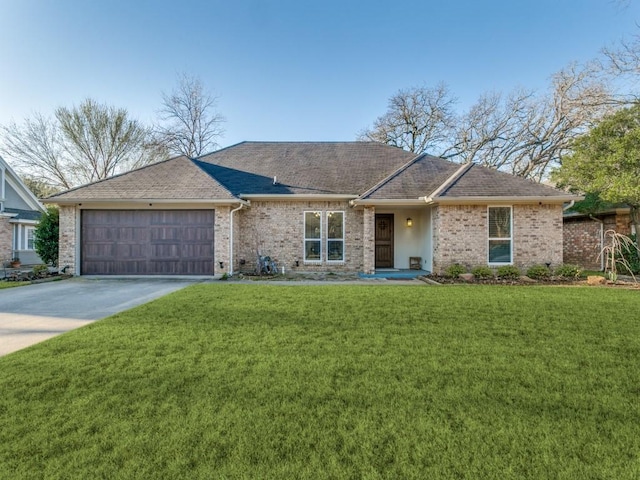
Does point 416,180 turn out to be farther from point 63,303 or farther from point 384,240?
point 63,303

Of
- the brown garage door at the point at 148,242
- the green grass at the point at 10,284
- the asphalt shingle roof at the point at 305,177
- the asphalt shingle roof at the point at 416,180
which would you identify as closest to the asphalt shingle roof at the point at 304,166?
the asphalt shingle roof at the point at 305,177

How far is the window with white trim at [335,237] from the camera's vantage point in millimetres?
12273

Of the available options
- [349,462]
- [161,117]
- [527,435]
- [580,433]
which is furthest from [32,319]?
[161,117]

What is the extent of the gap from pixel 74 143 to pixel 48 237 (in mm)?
13661

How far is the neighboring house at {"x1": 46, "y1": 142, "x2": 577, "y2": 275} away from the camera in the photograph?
10812 millimetres

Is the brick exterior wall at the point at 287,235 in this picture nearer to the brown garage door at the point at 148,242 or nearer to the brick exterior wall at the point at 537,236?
the brown garage door at the point at 148,242

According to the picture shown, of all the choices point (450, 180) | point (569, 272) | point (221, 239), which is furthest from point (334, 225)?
point (569, 272)

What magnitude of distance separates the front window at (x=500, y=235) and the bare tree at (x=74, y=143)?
926 inches

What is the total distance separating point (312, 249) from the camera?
12.3m

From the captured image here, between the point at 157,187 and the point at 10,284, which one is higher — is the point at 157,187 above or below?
above

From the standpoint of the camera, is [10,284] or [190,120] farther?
[190,120]

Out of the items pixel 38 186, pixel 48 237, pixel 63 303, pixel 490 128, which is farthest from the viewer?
pixel 490 128

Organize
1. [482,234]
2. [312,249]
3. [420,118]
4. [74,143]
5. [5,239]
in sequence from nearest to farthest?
[482,234] → [312,249] → [5,239] → [74,143] → [420,118]

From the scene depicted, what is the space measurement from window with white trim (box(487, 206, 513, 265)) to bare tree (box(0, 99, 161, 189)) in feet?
77.1
